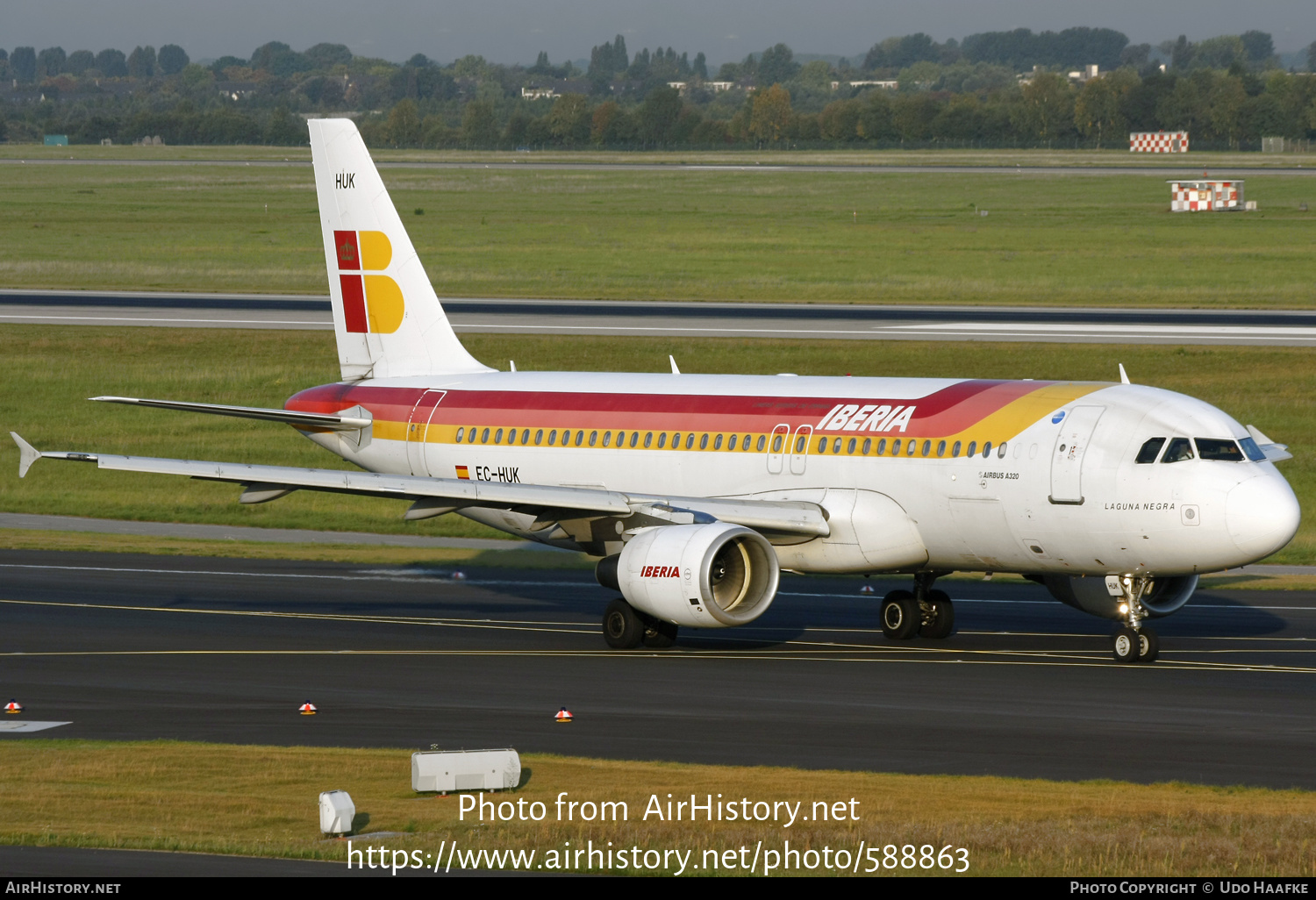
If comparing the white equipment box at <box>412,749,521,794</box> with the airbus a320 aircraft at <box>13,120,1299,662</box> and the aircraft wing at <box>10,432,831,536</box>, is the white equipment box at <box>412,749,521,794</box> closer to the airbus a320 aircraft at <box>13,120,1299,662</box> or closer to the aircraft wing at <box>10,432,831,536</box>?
the airbus a320 aircraft at <box>13,120,1299,662</box>

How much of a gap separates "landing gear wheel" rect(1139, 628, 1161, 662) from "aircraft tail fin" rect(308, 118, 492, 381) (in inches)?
658

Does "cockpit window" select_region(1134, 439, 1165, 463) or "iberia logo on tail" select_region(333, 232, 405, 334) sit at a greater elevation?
"iberia logo on tail" select_region(333, 232, 405, 334)

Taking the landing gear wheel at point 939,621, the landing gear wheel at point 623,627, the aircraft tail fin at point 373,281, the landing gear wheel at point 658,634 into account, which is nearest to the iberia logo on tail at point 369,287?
the aircraft tail fin at point 373,281

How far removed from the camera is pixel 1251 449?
101 ft

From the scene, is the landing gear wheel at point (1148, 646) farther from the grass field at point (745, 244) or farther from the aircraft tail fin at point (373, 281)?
the grass field at point (745, 244)

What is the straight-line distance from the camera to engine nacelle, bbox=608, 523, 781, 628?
3120cm

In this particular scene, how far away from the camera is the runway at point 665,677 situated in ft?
84.1

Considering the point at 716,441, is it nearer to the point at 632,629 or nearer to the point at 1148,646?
the point at 632,629

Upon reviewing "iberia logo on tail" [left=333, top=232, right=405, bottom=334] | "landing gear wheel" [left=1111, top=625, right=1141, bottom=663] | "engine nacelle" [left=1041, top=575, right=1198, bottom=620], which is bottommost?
"landing gear wheel" [left=1111, top=625, right=1141, bottom=663]

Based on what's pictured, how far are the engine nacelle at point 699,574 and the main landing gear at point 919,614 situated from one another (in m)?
3.95

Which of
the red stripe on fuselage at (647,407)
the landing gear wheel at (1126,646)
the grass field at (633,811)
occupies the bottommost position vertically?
the landing gear wheel at (1126,646)

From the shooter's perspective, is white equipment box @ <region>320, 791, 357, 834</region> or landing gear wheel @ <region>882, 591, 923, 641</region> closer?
white equipment box @ <region>320, 791, 357, 834</region>

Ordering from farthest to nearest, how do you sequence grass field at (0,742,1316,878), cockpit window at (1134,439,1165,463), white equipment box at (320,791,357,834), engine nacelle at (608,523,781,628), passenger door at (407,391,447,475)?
passenger door at (407,391,447,475) → engine nacelle at (608,523,781,628) → cockpit window at (1134,439,1165,463) → white equipment box at (320,791,357,834) → grass field at (0,742,1316,878)

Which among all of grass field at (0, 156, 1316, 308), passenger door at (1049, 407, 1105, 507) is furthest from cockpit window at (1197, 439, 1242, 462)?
grass field at (0, 156, 1316, 308)
